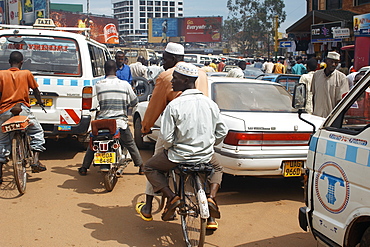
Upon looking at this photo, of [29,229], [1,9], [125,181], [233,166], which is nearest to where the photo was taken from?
[29,229]

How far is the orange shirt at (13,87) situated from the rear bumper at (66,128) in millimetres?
1270

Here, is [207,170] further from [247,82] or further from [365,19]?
[365,19]

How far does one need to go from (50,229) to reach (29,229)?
0.21m

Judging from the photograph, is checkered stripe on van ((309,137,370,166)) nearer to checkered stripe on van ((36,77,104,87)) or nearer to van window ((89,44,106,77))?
checkered stripe on van ((36,77,104,87))

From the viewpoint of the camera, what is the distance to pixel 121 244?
4578mm

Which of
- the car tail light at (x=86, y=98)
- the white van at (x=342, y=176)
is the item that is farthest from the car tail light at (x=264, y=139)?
the car tail light at (x=86, y=98)

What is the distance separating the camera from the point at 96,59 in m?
8.71

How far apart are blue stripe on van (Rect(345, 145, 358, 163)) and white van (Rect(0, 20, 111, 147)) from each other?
5123mm

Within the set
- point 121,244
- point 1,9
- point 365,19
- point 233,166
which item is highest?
point 1,9

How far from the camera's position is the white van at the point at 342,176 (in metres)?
3.19

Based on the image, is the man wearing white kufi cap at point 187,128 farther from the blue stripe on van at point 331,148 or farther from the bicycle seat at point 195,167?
the blue stripe on van at point 331,148

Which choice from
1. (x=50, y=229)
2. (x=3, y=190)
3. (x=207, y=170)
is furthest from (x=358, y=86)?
(x=3, y=190)

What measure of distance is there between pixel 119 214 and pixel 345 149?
300 cm

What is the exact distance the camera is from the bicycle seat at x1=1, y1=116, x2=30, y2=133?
594cm
